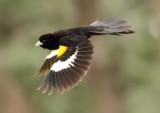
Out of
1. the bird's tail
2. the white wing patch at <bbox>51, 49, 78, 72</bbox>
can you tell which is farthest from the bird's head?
the bird's tail

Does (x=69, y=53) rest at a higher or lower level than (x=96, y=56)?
lower

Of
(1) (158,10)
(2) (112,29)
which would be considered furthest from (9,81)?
(2) (112,29)

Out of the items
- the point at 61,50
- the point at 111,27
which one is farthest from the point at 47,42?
the point at 111,27

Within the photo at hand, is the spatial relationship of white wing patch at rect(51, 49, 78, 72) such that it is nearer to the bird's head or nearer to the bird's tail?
the bird's head

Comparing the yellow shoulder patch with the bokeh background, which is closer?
the yellow shoulder patch

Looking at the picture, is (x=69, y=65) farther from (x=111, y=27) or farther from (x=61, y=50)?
(x=111, y=27)

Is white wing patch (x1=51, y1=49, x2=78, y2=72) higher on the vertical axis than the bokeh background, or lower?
lower

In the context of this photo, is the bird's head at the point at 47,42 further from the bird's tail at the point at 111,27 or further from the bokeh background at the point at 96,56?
the bokeh background at the point at 96,56

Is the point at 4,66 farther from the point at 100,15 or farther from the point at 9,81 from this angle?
the point at 100,15
